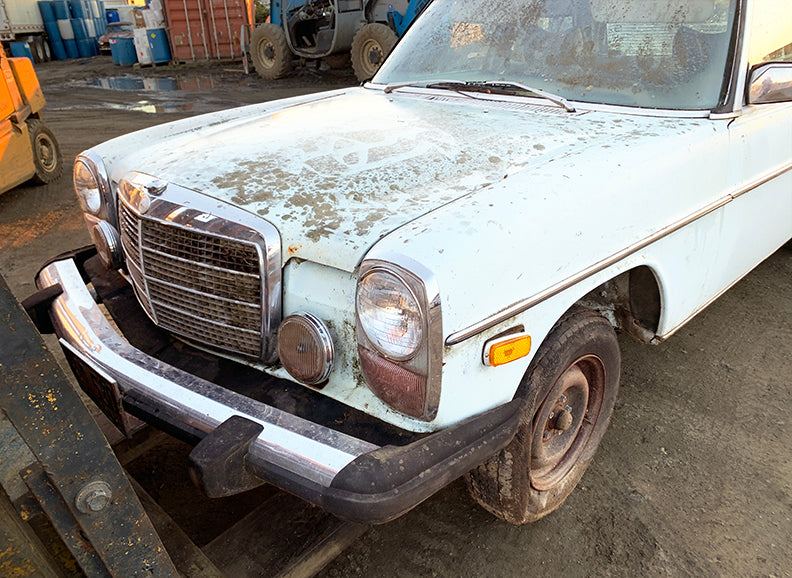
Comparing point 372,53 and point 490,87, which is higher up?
point 490,87

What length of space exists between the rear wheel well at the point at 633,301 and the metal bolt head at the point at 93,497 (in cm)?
172

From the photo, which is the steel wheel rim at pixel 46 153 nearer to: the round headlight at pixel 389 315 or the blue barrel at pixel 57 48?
the round headlight at pixel 389 315

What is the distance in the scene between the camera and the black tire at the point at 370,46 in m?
11.0

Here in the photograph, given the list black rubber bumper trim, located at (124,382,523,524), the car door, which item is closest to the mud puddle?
the car door

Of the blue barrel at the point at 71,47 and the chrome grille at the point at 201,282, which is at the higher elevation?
the chrome grille at the point at 201,282

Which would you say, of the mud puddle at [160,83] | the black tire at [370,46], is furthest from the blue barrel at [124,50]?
the black tire at [370,46]

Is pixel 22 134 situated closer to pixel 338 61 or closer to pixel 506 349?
pixel 506 349

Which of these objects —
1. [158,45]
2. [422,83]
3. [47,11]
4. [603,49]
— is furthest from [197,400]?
[47,11]

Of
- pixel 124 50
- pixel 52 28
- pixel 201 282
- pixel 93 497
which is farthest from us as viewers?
pixel 52 28

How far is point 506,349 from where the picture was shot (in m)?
1.76

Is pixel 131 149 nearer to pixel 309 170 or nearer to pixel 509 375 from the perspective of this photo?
pixel 309 170

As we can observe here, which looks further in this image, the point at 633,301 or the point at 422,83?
the point at 422,83

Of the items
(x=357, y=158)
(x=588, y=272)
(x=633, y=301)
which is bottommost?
(x=633, y=301)

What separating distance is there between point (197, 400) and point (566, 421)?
128 cm
